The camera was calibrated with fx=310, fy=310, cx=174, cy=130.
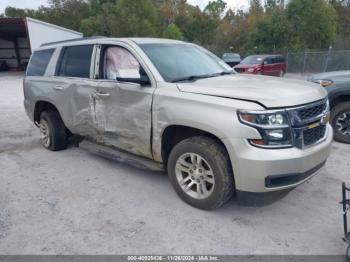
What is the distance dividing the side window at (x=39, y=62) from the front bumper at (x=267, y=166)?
3.93m

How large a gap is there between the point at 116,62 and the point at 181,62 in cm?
93

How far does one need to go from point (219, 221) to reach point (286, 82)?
1812 mm

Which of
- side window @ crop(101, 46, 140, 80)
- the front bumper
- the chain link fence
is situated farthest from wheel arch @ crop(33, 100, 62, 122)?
the chain link fence

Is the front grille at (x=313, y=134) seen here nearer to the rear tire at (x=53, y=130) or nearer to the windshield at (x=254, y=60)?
the rear tire at (x=53, y=130)

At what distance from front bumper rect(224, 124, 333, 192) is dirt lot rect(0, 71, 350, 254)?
536 millimetres

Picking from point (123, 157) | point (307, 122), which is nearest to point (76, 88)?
point (123, 157)

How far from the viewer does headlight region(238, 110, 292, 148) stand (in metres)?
2.98

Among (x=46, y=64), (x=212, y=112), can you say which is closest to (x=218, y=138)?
(x=212, y=112)

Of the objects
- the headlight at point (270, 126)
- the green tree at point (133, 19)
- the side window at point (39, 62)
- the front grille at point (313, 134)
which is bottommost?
the front grille at point (313, 134)

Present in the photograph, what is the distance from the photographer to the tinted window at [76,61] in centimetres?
468

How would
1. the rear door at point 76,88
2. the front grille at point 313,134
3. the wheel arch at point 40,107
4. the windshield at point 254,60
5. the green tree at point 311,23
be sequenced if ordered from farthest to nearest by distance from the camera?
the green tree at point 311,23
the windshield at point 254,60
the wheel arch at point 40,107
the rear door at point 76,88
the front grille at point 313,134

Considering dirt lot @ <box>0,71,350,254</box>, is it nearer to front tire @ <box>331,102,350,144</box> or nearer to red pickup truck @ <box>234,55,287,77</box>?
front tire @ <box>331,102,350,144</box>

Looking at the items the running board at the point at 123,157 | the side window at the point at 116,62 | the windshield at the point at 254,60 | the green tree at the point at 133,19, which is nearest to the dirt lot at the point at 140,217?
the running board at the point at 123,157

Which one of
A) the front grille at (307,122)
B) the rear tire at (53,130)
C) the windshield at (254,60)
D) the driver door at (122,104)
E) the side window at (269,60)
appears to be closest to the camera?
the front grille at (307,122)
